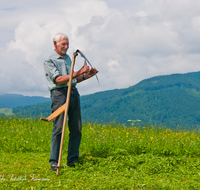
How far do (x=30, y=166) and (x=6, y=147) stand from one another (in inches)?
93.5

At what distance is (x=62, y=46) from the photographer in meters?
5.00

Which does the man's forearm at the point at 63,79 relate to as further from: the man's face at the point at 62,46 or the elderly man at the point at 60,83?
the man's face at the point at 62,46

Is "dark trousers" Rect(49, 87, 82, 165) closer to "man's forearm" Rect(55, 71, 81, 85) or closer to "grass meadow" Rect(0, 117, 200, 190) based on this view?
"man's forearm" Rect(55, 71, 81, 85)

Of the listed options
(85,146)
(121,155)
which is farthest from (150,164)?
(85,146)

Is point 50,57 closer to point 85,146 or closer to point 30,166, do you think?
point 30,166

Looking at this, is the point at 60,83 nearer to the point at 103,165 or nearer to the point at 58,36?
the point at 58,36

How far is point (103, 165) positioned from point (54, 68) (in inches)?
101

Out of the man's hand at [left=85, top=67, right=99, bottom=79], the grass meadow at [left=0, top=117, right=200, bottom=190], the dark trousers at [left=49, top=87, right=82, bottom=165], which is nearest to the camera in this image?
the grass meadow at [left=0, top=117, right=200, bottom=190]

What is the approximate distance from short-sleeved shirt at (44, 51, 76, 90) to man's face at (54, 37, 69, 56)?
0.11 m

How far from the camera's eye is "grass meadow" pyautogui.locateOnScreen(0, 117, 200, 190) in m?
4.61

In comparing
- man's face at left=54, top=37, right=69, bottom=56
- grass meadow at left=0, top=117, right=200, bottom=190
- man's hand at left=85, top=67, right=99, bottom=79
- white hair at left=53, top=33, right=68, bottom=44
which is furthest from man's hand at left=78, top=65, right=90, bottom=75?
grass meadow at left=0, top=117, right=200, bottom=190

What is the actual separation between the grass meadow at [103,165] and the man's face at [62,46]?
257 cm

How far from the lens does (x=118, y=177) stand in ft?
16.2

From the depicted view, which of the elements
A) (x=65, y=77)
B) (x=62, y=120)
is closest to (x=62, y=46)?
(x=65, y=77)
